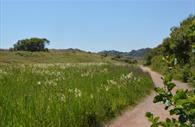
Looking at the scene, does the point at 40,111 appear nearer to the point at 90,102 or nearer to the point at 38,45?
the point at 90,102

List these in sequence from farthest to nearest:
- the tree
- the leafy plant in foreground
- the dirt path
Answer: the tree
the dirt path
the leafy plant in foreground

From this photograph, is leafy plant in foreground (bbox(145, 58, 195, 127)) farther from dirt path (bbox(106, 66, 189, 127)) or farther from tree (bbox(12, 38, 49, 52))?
tree (bbox(12, 38, 49, 52))

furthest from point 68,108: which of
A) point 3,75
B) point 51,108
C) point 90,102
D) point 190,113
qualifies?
point 190,113

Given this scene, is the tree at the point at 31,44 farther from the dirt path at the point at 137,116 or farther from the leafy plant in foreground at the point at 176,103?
the leafy plant in foreground at the point at 176,103

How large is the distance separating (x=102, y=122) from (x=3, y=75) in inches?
216

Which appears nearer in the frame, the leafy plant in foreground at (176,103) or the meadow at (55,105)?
the leafy plant in foreground at (176,103)

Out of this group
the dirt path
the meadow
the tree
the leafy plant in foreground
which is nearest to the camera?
the leafy plant in foreground

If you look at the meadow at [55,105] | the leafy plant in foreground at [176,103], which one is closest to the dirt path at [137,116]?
the meadow at [55,105]

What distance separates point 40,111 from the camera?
432 inches

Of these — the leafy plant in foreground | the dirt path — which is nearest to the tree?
the dirt path

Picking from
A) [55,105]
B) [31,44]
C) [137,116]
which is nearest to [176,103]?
[55,105]

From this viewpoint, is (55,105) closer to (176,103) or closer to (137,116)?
(137,116)

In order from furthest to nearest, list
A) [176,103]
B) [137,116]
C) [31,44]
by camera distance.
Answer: [31,44] < [137,116] < [176,103]

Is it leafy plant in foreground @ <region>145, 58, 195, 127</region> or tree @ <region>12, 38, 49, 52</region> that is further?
tree @ <region>12, 38, 49, 52</region>
